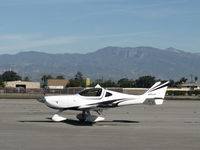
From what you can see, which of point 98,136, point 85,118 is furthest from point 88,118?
point 98,136

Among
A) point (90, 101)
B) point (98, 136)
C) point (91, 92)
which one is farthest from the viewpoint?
point (91, 92)

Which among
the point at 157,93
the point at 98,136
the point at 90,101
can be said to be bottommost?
the point at 98,136

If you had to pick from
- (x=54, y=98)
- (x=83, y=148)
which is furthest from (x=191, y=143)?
(x=54, y=98)

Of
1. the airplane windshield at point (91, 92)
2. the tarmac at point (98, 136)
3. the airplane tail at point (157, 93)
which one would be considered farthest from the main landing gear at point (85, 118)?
the airplane tail at point (157, 93)

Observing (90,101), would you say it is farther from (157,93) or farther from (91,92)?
(157,93)

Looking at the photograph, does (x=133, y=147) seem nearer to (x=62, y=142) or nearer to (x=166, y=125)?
(x=62, y=142)

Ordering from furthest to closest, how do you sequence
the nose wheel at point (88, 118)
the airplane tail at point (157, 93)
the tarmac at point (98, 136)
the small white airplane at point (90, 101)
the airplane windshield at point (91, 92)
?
1. the airplane tail at point (157, 93)
2. the airplane windshield at point (91, 92)
3. the nose wheel at point (88, 118)
4. the small white airplane at point (90, 101)
5. the tarmac at point (98, 136)

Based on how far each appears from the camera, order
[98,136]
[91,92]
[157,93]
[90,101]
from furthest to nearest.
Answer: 1. [157,93]
2. [91,92]
3. [90,101]
4. [98,136]

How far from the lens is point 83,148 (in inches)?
528

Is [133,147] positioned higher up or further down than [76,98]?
further down

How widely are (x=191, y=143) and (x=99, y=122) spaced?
7608 mm

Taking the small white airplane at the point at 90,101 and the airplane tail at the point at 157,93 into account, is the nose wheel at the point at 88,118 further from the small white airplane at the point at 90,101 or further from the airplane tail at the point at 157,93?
the airplane tail at the point at 157,93

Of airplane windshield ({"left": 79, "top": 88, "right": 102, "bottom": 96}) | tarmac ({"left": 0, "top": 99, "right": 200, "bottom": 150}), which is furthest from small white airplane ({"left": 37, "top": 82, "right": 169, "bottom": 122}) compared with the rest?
tarmac ({"left": 0, "top": 99, "right": 200, "bottom": 150})

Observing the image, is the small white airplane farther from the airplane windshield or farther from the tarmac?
the tarmac
